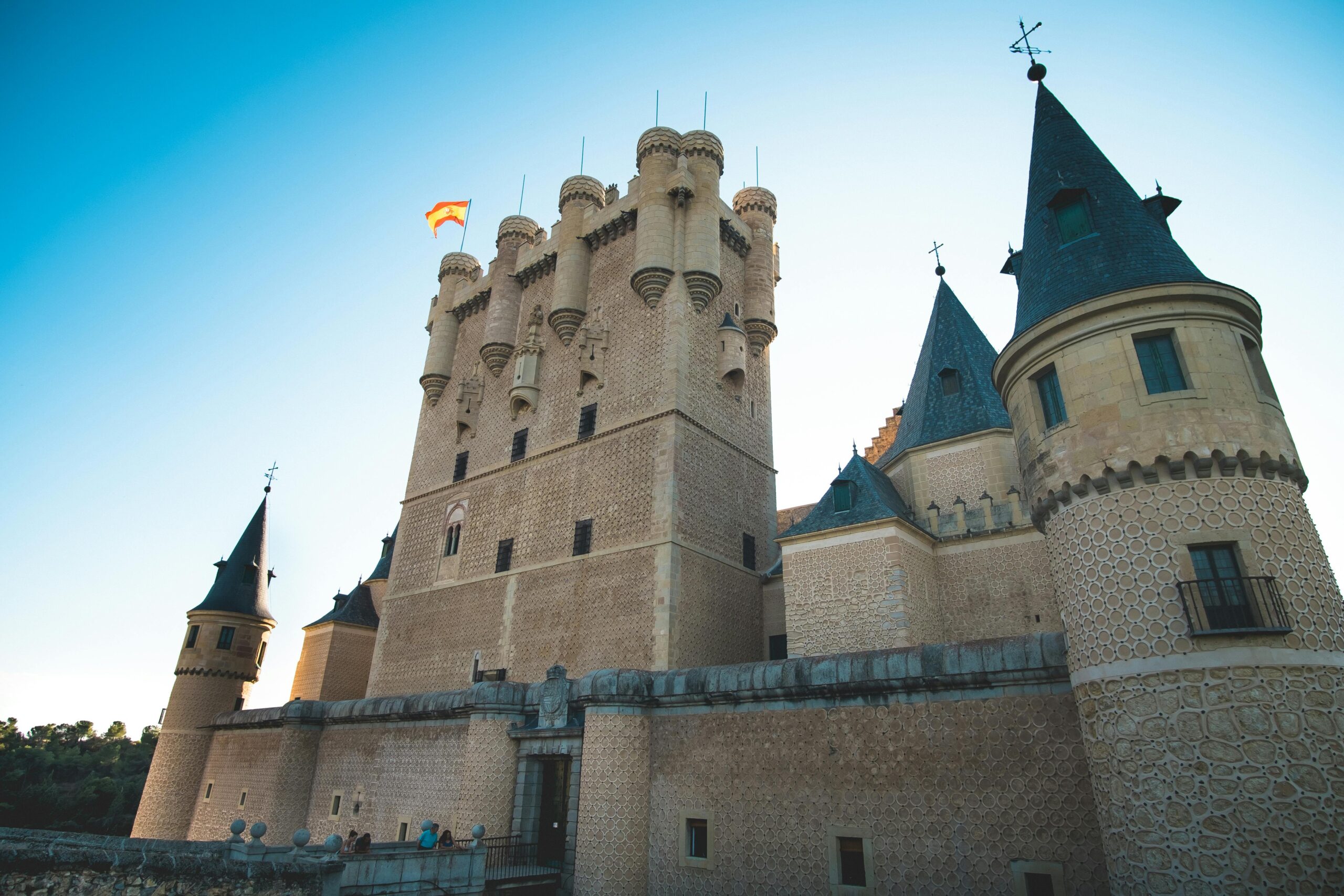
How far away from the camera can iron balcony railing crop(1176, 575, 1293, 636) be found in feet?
22.5

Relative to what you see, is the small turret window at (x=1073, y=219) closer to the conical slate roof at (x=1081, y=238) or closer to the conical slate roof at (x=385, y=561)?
the conical slate roof at (x=1081, y=238)

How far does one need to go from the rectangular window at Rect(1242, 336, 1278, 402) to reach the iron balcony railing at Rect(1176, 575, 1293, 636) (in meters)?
2.44

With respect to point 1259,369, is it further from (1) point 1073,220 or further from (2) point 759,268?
(2) point 759,268

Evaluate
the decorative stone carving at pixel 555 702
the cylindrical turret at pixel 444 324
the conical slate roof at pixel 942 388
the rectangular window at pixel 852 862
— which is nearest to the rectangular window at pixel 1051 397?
the rectangular window at pixel 852 862

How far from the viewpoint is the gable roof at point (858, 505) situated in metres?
15.1

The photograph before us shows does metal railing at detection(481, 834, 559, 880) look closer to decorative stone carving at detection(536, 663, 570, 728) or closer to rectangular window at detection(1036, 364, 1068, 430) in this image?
decorative stone carving at detection(536, 663, 570, 728)

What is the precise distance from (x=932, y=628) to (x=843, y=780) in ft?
20.2

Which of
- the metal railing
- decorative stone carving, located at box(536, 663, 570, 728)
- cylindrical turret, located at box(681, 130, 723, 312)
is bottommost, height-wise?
the metal railing

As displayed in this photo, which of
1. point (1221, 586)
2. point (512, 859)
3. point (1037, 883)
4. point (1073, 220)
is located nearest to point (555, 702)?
point (512, 859)

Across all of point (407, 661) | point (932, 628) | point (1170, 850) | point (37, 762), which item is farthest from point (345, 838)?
point (37, 762)

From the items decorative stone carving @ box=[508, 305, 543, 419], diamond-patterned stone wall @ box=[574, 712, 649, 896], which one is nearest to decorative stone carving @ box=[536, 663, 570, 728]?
diamond-patterned stone wall @ box=[574, 712, 649, 896]

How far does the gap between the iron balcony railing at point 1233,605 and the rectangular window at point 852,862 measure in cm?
490

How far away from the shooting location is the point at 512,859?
12.4 metres

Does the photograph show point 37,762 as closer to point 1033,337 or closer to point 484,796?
point 484,796
